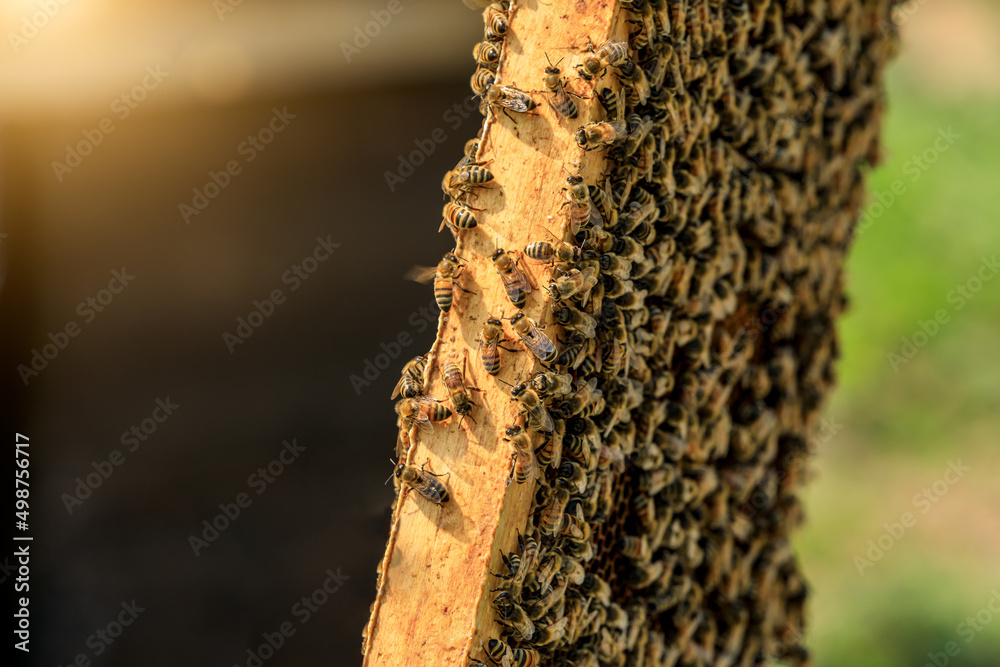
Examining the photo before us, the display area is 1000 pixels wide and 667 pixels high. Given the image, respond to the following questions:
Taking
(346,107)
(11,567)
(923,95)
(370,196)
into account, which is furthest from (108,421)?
(923,95)

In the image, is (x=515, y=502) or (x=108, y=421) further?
(x=108, y=421)

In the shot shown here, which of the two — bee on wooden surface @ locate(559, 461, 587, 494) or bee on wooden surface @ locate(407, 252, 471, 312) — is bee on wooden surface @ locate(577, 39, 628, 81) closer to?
bee on wooden surface @ locate(407, 252, 471, 312)

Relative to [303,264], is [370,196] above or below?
above

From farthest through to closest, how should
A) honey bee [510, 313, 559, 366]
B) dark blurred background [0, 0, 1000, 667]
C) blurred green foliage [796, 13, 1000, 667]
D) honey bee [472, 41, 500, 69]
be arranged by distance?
blurred green foliage [796, 13, 1000, 667], dark blurred background [0, 0, 1000, 667], honey bee [472, 41, 500, 69], honey bee [510, 313, 559, 366]

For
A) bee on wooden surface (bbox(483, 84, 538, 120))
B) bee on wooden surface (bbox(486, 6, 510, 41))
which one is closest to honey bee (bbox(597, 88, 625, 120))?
bee on wooden surface (bbox(483, 84, 538, 120))

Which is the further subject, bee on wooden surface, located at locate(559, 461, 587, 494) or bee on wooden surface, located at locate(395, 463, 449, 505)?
bee on wooden surface, located at locate(559, 461, 587, 494)

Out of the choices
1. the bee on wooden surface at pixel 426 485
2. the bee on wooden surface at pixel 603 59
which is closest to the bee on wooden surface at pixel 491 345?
the bee on wooden surface at pixel 426 485

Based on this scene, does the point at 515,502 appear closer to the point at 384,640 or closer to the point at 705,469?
the point at 384,640

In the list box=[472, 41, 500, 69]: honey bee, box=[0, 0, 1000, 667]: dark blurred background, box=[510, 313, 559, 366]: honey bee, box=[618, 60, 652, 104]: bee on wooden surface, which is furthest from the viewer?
box=[0, 0, 1000, 667]: dark blurred background
